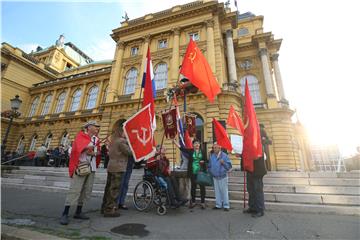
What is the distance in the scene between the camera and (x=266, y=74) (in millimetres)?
17562

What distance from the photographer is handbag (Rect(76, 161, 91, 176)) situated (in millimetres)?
3615

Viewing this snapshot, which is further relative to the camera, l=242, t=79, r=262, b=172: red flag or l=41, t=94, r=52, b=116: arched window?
l=41, t=94, r=52, b=116: arched window

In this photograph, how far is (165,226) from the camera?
3256mm

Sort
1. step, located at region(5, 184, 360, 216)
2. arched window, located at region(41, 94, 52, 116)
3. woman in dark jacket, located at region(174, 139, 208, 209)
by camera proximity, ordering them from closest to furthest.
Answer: step, located at region(5, 184, 360, 216), woman in dark jacket, located at region(174, 139, 208, 209), arched window, located at region(41, 94, 52, 116)

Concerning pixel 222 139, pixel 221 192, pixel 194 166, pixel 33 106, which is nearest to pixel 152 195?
pixel 194 166

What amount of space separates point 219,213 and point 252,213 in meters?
0.74

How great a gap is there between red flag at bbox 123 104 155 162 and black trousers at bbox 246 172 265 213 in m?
2.45

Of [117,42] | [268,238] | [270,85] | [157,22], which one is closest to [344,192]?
[268,238]

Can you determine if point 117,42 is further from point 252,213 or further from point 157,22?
point 252,213

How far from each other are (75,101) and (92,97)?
268 centimetres

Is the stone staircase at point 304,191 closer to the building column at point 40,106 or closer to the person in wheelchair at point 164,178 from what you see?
the person in wheelchair at point 164,178

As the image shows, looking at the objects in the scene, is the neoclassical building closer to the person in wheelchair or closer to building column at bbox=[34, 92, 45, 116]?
building column at bbox=[34, 92, 45, 116]

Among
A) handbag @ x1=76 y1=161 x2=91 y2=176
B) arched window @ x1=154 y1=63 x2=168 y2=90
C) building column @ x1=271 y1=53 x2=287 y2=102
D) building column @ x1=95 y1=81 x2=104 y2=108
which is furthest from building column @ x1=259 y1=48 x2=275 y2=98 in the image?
building column @ x1=95 y1=81 x2=104 y2=108

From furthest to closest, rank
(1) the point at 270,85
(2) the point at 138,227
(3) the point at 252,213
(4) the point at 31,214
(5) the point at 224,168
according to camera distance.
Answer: (1) the point at 270,85 < (5) the point at 224,168 < (3) the point at 252,213 < (4) the point at 31,214 < (2) the point at 138,227
